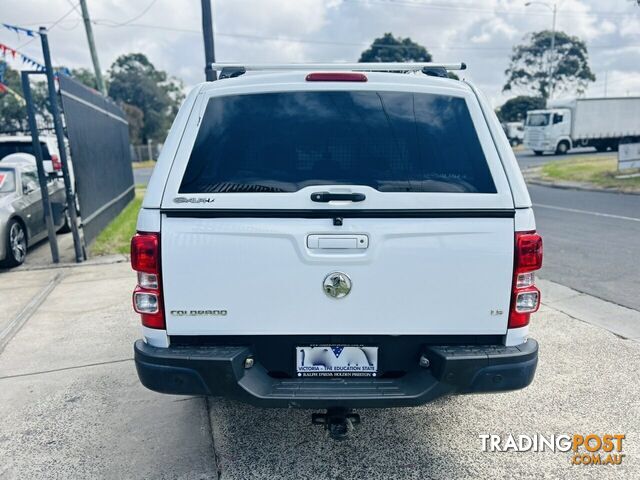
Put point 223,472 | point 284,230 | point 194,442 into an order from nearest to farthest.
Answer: point 284,230 → point 223,472 → point 194,442

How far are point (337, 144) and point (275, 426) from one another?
1.82 meters

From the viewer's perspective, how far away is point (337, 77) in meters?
2.52

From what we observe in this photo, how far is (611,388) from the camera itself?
11.4 ft

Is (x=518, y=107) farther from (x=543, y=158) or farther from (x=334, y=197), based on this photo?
(x=334, y=197)

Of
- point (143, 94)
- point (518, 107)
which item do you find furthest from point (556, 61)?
point (143, 94)

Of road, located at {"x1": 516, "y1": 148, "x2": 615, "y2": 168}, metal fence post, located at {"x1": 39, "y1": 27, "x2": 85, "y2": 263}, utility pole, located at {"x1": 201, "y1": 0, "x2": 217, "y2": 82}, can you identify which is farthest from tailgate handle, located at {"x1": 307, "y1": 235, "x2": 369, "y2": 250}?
road, located at {"x1": 516, "y1": 148, "x2": 615, "y2": 168}

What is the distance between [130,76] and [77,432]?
5841 centimetres

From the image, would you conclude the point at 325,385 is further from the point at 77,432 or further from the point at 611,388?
the point at 611,388

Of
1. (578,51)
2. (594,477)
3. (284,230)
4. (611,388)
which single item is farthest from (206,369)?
(578,51)

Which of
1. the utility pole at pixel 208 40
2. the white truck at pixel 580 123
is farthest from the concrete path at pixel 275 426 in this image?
the white truck at pixel 580 123

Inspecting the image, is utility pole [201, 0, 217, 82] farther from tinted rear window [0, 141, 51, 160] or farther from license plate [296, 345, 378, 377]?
license plate [296, 345, 378, 377]

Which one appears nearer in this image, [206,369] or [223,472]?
[206,369]

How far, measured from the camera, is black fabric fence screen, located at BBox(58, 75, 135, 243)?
747 cm

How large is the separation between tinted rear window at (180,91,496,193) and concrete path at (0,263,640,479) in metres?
1.55
